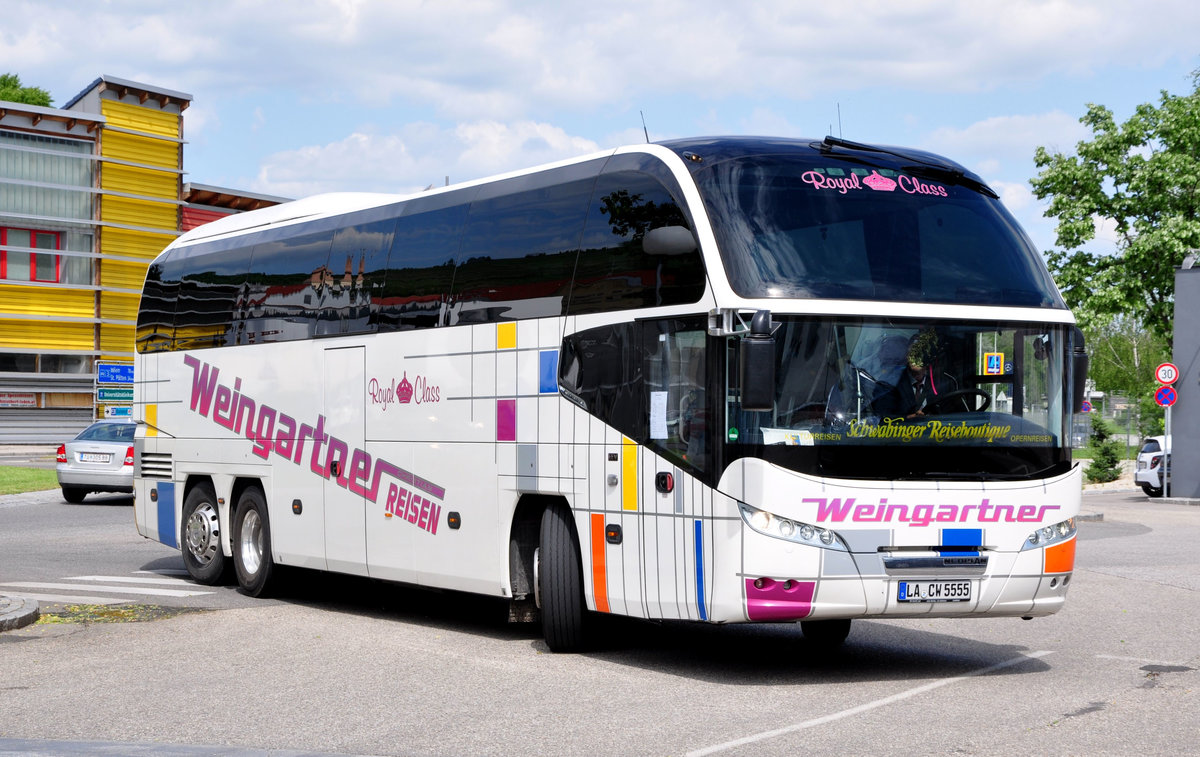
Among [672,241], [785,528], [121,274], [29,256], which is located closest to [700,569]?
[785,528]

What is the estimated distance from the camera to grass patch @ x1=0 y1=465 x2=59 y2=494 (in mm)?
31969

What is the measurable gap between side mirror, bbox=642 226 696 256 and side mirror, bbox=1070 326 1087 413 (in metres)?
2.69

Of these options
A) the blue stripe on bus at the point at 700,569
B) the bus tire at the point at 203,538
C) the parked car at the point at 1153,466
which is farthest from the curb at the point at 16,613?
the parked car at the point at 1153,466

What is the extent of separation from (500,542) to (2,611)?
161 inches

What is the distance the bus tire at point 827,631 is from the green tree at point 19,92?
65.6 meters

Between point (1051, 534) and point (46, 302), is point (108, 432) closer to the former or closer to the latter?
point (46, 302)

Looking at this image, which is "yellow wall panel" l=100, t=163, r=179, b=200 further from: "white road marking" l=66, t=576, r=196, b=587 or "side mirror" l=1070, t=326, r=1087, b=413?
"side mirror" l=1070, t=326, r=1087, b=413

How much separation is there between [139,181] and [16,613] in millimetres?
42462

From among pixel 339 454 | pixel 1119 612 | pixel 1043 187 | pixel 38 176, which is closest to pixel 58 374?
pixel 38 176

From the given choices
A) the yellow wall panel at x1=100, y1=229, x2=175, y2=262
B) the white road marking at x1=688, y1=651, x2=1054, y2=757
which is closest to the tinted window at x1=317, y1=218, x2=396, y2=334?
the white road marking at x1=688, y1=651, x2=1054, y2=757

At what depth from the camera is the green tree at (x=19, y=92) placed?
6981 centimetres

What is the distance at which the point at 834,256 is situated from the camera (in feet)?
31.8

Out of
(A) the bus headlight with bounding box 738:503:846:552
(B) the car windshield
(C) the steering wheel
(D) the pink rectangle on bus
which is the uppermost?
(C) the steering wheel

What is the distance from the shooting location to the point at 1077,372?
1022 cm
